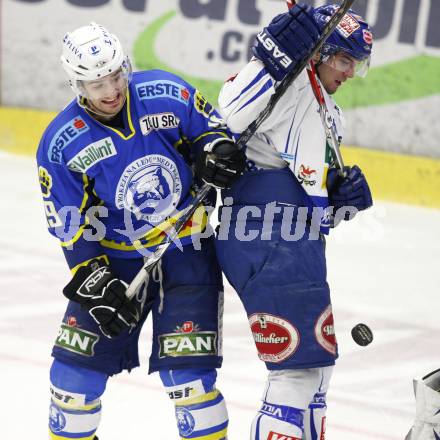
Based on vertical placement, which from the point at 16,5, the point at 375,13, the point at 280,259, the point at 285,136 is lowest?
the point at 16,5

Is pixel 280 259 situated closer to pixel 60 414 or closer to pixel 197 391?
pixel 197 391

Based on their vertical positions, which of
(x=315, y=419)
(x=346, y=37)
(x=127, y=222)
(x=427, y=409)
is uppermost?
(x=346, y=37)

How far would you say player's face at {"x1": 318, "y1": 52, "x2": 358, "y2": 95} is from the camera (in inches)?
149

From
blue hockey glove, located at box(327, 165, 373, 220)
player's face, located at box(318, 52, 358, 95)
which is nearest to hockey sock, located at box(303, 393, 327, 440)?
blue hockey glove, located at box(327, 165, 373, 220)

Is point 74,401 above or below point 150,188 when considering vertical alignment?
below

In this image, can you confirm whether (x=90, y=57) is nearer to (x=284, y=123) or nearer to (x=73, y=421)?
(x=284, y=123)

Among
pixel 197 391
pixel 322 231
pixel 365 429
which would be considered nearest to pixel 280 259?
pixel 322 231

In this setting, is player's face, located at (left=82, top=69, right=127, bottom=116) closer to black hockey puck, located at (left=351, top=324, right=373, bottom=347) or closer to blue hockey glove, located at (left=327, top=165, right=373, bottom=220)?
blue hockey glove, located at (left=327, top=165, right=373, bottom=220)

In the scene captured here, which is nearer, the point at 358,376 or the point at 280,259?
the point at 280,259

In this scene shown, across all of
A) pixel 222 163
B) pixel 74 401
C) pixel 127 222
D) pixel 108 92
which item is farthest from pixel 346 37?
pixel 74 401

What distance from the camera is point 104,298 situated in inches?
148

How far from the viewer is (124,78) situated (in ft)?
12.2

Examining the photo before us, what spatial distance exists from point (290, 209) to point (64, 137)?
702 mm

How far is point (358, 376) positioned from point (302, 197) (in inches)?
61.4
